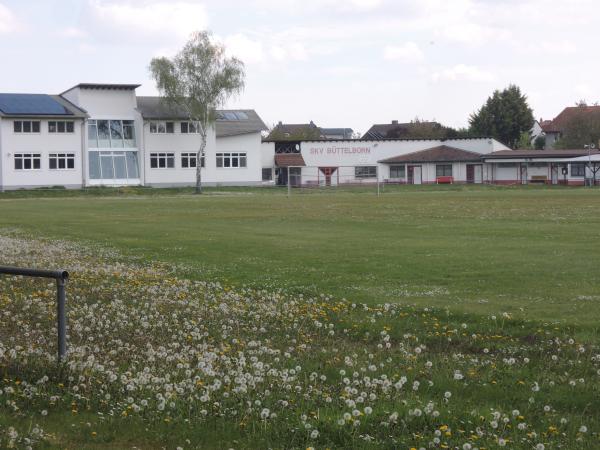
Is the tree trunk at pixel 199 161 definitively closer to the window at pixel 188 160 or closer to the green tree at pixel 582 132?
the window at pixel 188 160

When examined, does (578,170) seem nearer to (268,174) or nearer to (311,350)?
(268,174)

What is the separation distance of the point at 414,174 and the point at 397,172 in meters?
2.26

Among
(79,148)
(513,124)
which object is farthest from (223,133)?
(513,124)

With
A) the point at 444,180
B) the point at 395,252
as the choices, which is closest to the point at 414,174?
the point at 444,180

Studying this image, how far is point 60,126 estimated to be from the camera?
310ft

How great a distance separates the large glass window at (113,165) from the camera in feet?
319

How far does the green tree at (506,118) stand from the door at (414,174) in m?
24.4

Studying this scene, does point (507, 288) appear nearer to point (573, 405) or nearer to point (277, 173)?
point (573, 405)

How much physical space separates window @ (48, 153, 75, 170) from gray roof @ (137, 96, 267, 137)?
9.03 meters

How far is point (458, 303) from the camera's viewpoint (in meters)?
13.8

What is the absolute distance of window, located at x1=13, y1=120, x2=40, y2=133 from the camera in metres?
92.1

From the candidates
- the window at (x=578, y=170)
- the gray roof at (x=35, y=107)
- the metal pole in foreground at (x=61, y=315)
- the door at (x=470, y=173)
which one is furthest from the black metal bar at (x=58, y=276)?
the door at (x=470, y=173)

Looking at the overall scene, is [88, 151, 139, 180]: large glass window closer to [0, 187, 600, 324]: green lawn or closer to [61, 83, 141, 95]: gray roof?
[61, 83, 141, 95]: gray roof

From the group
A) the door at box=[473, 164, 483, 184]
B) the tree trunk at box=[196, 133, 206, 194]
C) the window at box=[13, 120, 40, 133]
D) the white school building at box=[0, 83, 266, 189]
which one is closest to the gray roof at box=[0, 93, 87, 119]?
the white school building at box=[0, 83, 266, 189]
